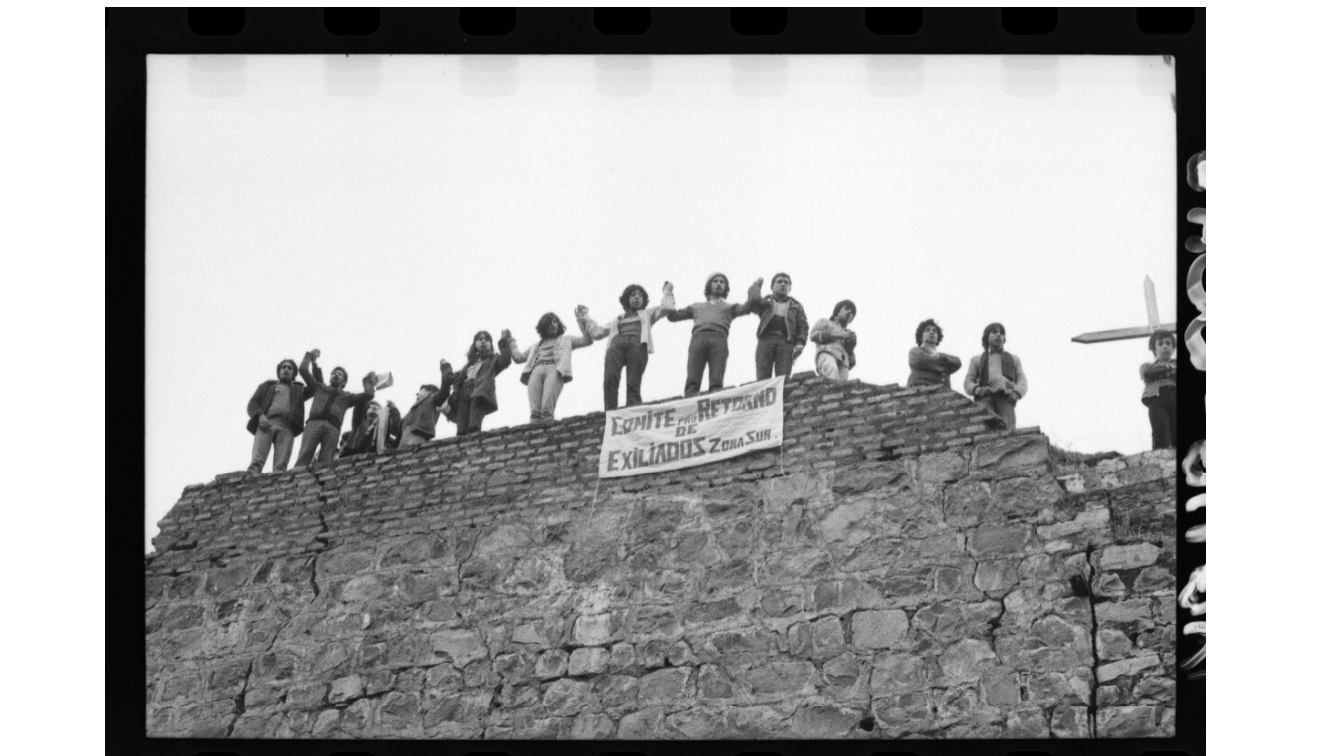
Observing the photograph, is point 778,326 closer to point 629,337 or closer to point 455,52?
point 629,337

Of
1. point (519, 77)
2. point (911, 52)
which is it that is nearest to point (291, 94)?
point (519, 77)

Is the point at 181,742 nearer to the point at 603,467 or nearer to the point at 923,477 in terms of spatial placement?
the point at 603,467

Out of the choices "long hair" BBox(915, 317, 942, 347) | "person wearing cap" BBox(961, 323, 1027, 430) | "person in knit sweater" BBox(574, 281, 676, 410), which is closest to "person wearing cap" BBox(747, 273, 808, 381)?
"person in knit sweater" BBox(574, 281, 676, 410)

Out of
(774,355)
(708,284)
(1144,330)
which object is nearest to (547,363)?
(708,284)

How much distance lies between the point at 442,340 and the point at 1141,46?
12.7 feet

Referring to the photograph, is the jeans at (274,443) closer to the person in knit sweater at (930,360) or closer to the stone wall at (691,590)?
the stone wall at (691,590)

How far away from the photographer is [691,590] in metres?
10.0

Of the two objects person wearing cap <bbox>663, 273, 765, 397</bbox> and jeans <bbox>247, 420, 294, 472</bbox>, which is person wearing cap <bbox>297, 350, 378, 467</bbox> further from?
person wearing cap <bbox>663, 273, 765, 397</bbox>

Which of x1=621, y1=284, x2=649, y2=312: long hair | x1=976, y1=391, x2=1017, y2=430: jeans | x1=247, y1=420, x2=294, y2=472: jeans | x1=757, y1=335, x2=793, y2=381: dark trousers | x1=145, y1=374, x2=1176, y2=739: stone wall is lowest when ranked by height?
x1=145, y1=374, x2=1176, y2=739: stone wall

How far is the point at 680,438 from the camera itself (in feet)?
33.2

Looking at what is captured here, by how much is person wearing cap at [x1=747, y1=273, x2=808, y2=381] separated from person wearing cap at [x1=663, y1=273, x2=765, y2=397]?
0.21ft

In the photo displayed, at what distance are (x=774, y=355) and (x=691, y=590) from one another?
1280 mm

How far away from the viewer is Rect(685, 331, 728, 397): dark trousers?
397 inches

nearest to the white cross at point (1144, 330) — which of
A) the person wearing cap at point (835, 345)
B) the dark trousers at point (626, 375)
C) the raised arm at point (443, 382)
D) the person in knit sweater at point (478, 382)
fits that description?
the person wearing cap at point (835, 345)
